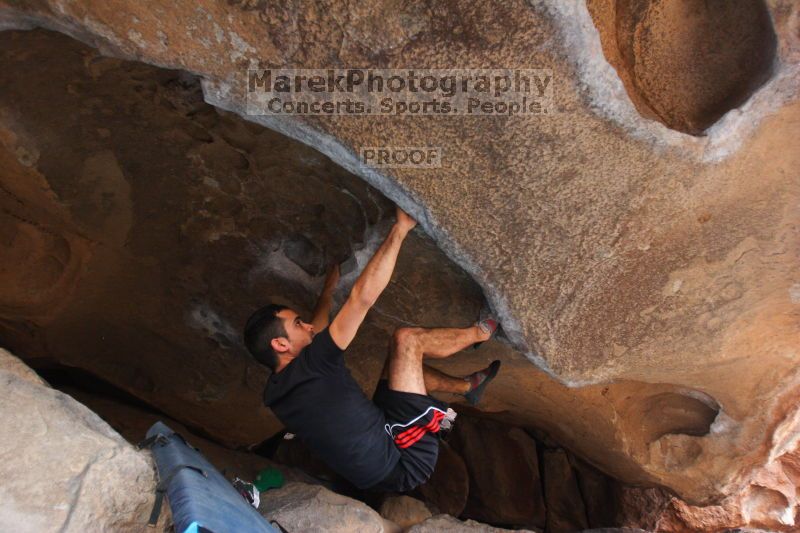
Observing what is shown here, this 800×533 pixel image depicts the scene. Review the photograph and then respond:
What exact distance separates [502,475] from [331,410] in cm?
181

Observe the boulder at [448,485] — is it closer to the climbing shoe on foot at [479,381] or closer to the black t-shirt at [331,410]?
the climbing shoe on foot at [479,381]

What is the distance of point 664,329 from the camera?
67.6 inches

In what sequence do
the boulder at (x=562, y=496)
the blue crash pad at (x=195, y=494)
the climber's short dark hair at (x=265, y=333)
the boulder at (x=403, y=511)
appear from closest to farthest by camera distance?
the blue crash pad at (x=195, y=494) → the climber's short dark hair at (x=265, y=333) → the boulder at (x=403, y=511) → the boulder at (x=562, y=496)

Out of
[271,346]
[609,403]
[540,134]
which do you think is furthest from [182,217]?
[609,403]

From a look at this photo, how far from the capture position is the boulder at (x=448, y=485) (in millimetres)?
3166

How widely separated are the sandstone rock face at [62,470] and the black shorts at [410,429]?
630 mm

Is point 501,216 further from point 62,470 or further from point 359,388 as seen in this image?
point 62,470

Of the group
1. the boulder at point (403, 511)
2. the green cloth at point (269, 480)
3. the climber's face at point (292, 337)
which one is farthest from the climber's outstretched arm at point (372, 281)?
the green cloth at point (269, 480)

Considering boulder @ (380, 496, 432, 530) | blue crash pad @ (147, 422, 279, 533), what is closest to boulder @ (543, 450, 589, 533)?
boulder @ (380, 496, 432, 530)

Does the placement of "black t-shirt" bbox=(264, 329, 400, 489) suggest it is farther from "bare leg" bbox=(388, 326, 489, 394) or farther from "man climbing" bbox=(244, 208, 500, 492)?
"bare leg" bbox=(388, 326, 489, 394)

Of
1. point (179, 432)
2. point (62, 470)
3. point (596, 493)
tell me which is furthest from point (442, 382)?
point (596, 493)

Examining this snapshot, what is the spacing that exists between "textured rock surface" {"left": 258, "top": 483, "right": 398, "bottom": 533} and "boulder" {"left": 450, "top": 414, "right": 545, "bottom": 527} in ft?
3.96

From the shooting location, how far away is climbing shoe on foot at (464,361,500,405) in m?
1.96

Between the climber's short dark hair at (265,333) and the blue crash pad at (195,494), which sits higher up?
the climber's short dark hair at (265,333)
